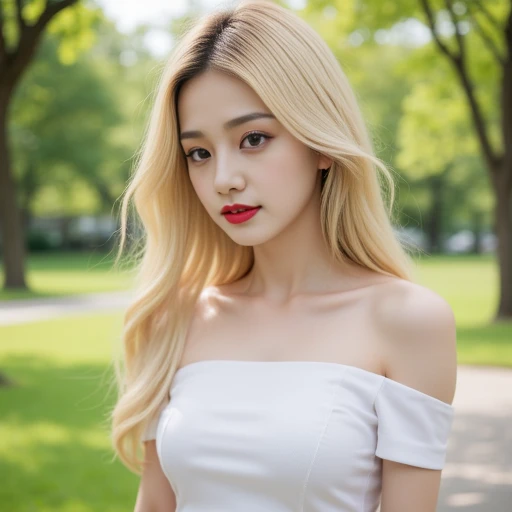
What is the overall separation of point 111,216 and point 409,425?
55.2 ft

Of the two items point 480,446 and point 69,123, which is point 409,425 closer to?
point 480,446

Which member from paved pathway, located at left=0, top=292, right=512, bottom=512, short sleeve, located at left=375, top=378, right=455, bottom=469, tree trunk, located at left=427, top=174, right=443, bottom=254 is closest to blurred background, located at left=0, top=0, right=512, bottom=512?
paved pathway, located at left=0, top=292, right=512, bottom=512

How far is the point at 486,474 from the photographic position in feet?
19.2

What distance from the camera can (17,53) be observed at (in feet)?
31.4

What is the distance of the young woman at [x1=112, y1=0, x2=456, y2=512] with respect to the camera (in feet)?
7.06

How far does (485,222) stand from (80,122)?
32664 mm

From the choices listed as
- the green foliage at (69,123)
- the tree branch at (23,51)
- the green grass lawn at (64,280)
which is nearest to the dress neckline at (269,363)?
the tree branch at (23,51)

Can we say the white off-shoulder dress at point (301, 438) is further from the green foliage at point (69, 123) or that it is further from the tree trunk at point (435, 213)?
the tree trunk at point (435, 213)

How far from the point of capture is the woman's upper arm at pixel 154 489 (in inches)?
→ 99.6

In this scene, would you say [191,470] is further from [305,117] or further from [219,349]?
[305,117]

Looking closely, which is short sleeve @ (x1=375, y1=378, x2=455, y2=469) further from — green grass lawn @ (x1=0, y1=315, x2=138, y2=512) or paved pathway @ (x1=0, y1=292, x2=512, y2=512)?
paved pathway @ (x1=0, y1=292, x2=512, y2=512)

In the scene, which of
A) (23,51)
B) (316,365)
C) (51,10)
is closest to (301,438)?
(316,365)

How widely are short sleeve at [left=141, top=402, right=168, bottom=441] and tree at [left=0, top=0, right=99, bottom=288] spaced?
6.72 meters

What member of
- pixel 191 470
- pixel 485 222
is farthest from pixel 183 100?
pixel 485 222
